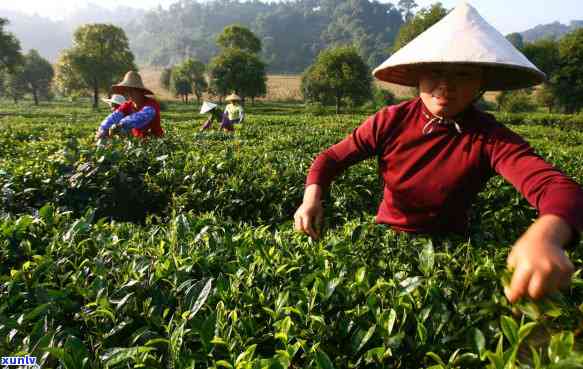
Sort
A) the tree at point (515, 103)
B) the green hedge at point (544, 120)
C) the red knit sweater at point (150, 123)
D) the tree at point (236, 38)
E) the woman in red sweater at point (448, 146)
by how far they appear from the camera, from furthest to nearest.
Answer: the tree at point (236, 38), the tree at point (515, 103), the green hedge at point (544, 120), the red knit sweater at point (150, 123), the woman in red sweater at point (448, 146)

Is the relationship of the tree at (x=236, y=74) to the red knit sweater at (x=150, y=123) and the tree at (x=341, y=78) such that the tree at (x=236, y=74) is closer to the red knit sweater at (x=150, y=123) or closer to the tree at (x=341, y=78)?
the tree at (x=341, y=78)

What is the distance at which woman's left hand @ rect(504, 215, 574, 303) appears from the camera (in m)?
1.02

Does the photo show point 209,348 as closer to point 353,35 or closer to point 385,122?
point 385,122

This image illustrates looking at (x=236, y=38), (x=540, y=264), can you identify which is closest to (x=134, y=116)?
(x=540, y=264)

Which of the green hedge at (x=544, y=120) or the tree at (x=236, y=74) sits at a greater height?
the tree at (x=236, y=74)

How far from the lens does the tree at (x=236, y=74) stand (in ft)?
159

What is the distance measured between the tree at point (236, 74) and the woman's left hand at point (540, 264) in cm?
4974

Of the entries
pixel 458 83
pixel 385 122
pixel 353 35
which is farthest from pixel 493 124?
pixel 353 35

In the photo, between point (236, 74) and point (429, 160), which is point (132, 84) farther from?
point (236, 74)

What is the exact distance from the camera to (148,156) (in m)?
4.59

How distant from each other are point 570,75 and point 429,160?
51114mm

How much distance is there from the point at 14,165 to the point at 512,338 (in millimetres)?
4647

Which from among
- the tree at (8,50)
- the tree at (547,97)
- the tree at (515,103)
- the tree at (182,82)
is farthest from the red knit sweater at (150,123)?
the tree at (182,82)

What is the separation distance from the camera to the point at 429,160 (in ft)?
7.08
